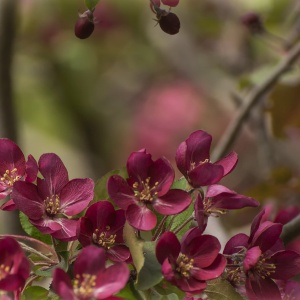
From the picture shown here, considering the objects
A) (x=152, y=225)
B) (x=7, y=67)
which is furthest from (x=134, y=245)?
(x=7, y=67)

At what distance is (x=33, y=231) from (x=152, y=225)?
0.14 meters

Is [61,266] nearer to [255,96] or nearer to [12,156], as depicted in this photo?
[12,156]

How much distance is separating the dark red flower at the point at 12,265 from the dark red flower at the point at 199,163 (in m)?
0.18

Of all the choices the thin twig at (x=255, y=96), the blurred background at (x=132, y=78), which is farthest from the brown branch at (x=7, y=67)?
the blurred background at (x=132, y=78)

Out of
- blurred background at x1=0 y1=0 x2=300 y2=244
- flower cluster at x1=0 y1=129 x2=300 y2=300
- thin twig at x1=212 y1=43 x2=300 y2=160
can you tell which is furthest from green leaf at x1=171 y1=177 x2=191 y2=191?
blurred background at x1=0 y1=0 x2=300 y2=244

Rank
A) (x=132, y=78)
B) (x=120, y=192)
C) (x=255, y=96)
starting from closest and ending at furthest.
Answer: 1. (x=120, y=192)
2. (x=255, y=96)
3. (x=132, y=78)

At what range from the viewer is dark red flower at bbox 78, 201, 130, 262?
0.75 m

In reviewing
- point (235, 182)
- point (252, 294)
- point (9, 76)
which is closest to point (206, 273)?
point (252, 294)

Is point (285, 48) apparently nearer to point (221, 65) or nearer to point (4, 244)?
point (221, 65)

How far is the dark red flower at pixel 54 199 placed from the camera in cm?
76

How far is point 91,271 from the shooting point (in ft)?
2.26

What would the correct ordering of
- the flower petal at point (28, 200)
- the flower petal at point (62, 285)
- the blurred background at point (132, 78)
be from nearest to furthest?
the flower petal at point (62, 285) → the flower petal at point (28, 200) → the blurred background at point (132, 78)

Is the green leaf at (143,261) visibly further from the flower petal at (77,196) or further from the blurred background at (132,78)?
the blurred background at (132,78)

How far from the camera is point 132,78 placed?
2807 mm
